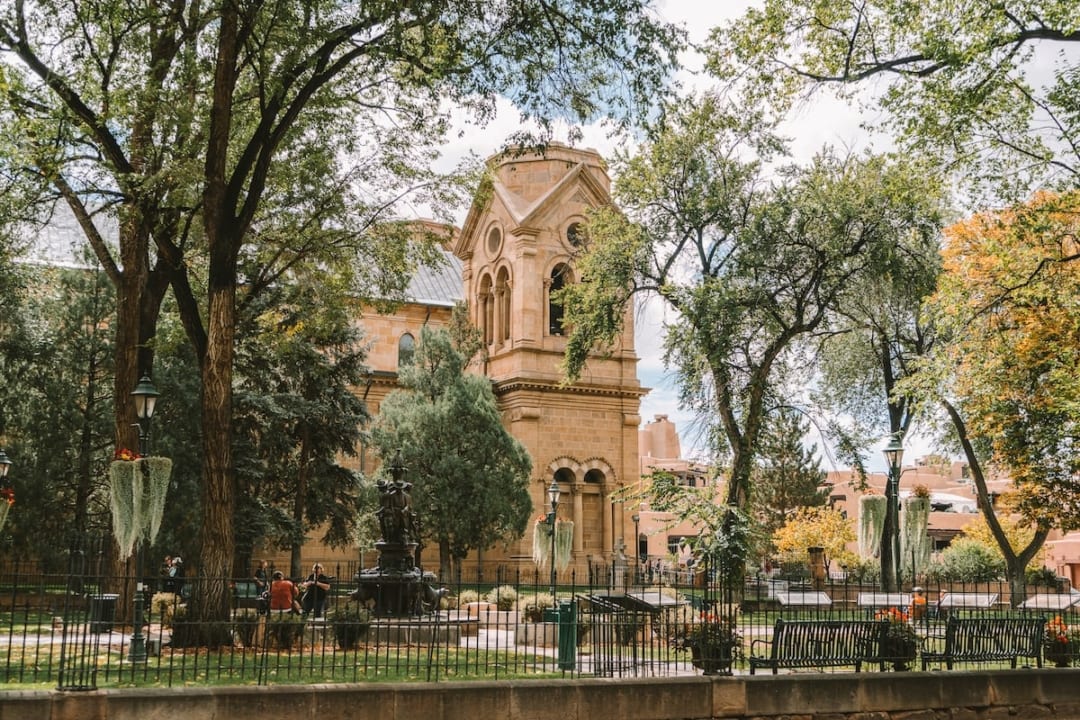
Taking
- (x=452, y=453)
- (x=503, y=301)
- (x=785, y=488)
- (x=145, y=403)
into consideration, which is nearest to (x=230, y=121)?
(x=145, y=403)

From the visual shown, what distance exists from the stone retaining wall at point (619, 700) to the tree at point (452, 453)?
2379 centimetres

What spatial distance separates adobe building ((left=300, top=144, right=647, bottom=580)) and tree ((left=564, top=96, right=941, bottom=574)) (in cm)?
1381

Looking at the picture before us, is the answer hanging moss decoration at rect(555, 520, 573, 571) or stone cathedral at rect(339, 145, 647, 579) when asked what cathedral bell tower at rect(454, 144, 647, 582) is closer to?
stone cathedral at rect(339, 145, 647, 579)

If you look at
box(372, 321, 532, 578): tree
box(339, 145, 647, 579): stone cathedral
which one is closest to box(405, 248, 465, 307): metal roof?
box(339, 145, 647, 579): stone cathedral

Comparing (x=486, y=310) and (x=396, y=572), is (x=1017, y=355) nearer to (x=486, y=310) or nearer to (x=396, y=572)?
(x=396, y=572)

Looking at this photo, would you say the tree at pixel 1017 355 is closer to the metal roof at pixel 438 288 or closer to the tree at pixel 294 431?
the tree at pixel 294 431

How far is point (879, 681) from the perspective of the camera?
13.6 m

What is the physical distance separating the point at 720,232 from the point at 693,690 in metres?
17.1

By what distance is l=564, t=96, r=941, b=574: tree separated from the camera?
85.1 feet

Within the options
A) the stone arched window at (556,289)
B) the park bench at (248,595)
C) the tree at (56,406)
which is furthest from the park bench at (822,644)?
the stone arched window at (556,289)

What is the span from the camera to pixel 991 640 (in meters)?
15.0

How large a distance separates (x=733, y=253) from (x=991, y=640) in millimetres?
13797

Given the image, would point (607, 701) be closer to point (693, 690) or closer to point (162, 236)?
point (693, 690)

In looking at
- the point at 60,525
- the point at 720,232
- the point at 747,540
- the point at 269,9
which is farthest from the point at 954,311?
the point at 60,525
